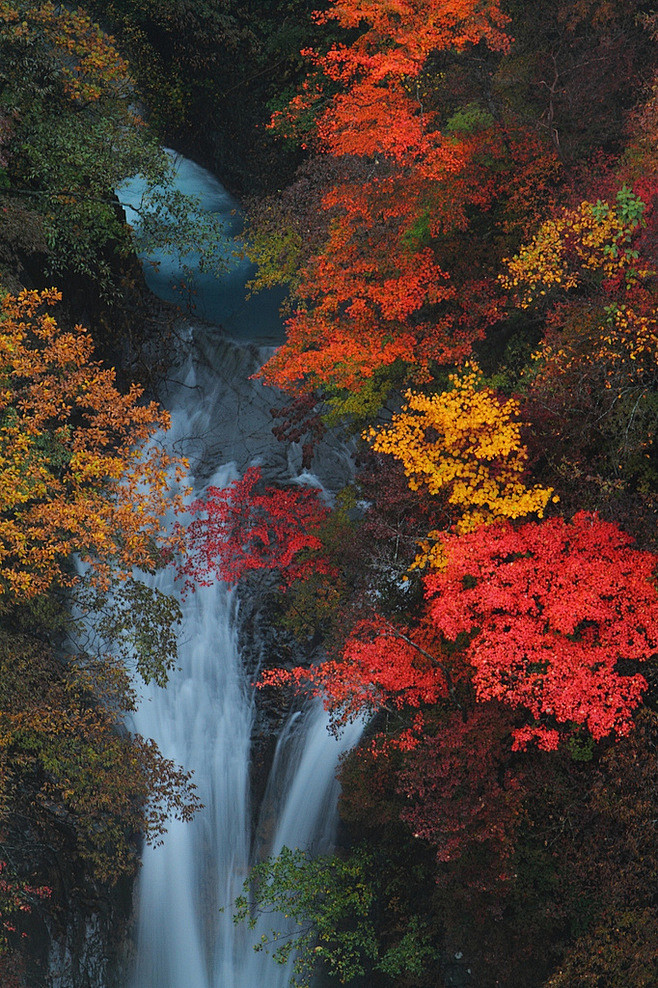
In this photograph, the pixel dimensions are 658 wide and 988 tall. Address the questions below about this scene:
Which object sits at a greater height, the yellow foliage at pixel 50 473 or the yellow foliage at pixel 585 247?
the yellow foliage at pixel 585 247

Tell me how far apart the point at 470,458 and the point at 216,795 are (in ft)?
30.7

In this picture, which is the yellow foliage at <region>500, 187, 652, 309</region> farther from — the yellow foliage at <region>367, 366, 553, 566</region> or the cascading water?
the cascading water

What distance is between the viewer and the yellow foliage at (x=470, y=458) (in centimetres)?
1252

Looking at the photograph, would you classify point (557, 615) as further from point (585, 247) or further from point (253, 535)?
point (253, 535)

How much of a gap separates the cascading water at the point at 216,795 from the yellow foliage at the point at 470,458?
625 cm

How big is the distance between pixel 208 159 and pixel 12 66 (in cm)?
1202

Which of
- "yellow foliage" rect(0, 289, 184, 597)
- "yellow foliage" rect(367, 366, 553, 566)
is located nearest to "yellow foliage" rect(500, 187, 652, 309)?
"yellow foliage" rect(367, 366, 553, 566)

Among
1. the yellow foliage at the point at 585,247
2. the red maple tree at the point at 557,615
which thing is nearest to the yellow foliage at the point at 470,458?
the red maple tree at the point at 557,615

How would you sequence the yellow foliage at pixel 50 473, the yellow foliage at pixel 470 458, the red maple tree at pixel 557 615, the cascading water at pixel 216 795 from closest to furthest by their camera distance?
the red maple tree at pixel 557 615
the yellow foliage at pixel 50 473
the yellow foliage at pixel 470 458
the cascading water at pixel 216 795

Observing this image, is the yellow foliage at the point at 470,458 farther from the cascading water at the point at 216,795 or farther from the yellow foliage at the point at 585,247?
the cascading water at the point at 216,795

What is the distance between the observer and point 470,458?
1320 centimetres

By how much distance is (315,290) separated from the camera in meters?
16.5

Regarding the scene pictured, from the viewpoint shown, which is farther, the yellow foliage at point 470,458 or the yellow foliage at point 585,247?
the yellow foliage at point 470,458

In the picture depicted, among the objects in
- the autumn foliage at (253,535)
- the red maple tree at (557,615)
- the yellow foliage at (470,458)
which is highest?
the autumn foliage at (253,535)
